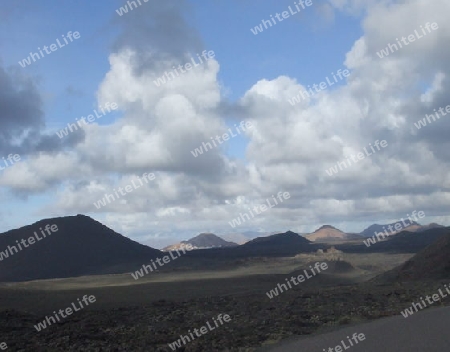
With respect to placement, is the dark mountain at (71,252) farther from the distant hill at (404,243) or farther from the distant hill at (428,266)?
the distant hill at (428,266)

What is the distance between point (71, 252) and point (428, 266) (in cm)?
6977

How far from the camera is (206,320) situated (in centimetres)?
2388

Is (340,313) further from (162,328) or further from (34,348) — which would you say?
(34,348)

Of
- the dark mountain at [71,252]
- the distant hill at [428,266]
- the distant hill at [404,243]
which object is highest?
the dark mountain at [71,252]

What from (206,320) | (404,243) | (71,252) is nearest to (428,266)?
(206,320)

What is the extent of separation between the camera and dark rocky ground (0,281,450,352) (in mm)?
19141

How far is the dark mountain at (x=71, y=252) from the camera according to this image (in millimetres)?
88562

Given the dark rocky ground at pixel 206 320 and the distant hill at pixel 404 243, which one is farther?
the distant hill at pixel 404 243

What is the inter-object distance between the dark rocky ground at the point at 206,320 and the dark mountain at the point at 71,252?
59.9 metres

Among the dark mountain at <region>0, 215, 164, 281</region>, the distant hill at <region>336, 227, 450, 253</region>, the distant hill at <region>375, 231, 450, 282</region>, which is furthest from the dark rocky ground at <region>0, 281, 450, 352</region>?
the distant hill at <region>336, 227, 450, 253</region>

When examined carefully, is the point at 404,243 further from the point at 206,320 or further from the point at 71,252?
the point at 206,320

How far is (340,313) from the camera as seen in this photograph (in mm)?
23531

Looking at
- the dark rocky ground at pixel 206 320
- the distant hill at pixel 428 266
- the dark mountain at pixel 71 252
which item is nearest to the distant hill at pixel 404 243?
the dark mountain at pixel 71 252

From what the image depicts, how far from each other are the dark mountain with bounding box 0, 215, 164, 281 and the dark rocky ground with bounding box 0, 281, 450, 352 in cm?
5994
